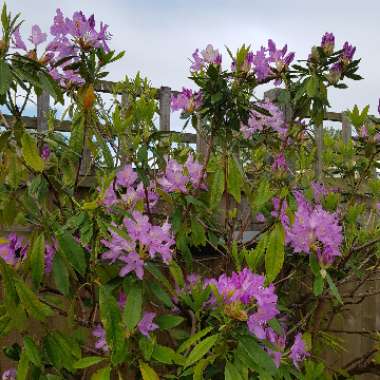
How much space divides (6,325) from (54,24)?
0.85 metres

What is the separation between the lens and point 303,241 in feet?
6.77

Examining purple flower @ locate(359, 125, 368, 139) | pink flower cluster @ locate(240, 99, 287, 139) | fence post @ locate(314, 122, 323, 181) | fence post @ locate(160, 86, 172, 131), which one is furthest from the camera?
fence post @ locate(160, 86, 172, 131)

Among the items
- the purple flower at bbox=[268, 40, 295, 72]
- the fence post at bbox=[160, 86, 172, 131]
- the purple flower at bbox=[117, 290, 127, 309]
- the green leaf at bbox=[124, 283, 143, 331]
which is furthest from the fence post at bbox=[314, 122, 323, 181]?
the green leaf at bbox=[124, 283, 143, 331]

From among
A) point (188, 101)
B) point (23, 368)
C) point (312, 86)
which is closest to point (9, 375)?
point (23, 368)

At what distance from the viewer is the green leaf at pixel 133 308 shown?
5.20ft

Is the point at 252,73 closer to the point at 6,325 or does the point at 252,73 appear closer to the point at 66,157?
the point at 66,157

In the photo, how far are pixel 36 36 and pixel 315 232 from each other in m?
1.04

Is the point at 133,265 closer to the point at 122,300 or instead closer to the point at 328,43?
the point at 122,300

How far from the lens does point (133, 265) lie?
63.9 inches

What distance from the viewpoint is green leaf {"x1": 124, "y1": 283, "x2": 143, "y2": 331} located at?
159 cm

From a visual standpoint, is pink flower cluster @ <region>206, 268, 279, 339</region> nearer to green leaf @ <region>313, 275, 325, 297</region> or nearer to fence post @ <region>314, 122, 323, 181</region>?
green leaf @ <region>313, 275, 325, 297</region>

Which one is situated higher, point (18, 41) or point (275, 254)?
point (18, 41)

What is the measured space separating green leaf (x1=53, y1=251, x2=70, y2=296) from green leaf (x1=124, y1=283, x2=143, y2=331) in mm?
159

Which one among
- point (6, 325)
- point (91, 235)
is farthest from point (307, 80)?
point (6, 325)
